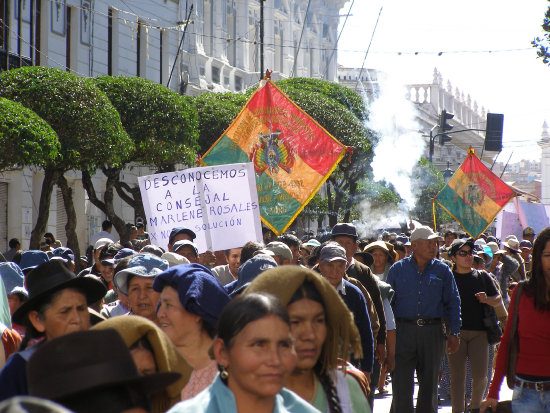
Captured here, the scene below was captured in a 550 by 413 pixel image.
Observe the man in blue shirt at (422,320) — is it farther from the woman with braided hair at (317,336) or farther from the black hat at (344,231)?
the woman with braided hair at (317,336)

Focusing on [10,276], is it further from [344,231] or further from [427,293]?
[427,293]

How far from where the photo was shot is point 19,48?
2511cm

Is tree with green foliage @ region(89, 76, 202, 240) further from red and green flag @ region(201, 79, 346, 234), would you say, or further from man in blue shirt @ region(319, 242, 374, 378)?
man in blue shirt @ region(319, 242, 374, 378)

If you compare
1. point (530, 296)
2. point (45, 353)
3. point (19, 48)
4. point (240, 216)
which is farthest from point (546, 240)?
point (19, 48)

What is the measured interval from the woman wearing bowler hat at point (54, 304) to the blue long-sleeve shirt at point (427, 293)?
5.00 m

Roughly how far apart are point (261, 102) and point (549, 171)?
117 meters

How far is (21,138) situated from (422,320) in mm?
9728

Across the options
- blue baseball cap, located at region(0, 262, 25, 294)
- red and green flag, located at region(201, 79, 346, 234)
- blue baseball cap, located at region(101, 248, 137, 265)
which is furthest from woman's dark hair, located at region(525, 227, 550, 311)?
red and green flag, located at region(201, 79, 346, 234)

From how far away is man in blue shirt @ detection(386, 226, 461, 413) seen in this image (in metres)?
8.85

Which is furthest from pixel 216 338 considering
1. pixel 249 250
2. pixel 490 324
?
pixel 490 324

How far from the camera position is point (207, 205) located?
10.3m

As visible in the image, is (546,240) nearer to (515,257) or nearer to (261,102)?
(261,102)

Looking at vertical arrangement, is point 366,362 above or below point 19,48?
below

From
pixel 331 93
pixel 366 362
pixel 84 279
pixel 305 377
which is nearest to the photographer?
pixel 305 377
